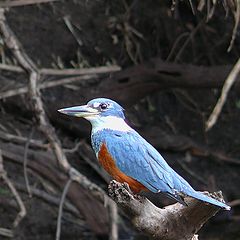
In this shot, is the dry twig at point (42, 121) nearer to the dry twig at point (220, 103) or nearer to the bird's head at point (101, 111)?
the dry twig at point (220, 103)

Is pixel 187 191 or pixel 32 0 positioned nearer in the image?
pixel 187 191

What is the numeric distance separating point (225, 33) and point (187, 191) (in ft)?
13.8

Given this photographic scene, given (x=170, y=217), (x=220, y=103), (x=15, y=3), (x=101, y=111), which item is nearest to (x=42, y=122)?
(x=15, y=3)

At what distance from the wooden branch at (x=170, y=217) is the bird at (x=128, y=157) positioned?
0.20 ft

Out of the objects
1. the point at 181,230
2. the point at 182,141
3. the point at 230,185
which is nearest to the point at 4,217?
the point at 182,141

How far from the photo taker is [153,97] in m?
6.99

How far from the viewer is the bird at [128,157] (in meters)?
2.81

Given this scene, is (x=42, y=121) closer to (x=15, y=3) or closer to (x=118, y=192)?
(x=15, y=3)

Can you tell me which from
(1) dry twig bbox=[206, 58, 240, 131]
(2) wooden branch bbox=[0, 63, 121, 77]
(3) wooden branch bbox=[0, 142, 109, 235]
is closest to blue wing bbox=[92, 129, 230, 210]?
(1) dry twig bbox=[206, 58, 240, 131]

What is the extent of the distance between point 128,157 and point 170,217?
252mm

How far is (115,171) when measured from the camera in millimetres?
2910

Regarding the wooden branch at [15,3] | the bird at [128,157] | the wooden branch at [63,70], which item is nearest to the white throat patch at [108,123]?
the bird at [128,157]

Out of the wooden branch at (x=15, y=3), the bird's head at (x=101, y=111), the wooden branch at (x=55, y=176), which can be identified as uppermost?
the wooden branch at (x=15, y=3)

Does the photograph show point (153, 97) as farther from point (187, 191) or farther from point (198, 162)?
point (187, 191)
